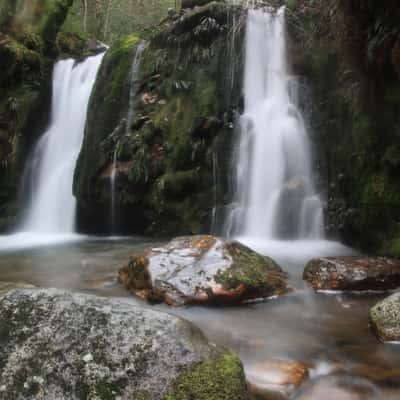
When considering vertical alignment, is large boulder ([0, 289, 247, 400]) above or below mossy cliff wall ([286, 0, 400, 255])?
below

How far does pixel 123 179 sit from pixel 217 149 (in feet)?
8.44

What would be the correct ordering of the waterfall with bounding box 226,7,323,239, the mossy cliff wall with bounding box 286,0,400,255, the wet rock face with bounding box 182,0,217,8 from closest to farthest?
the mossy cliff wall with bounding box 286,0,400,255
the waterfall with bounding box 226,7,323,239
the wet rock face with bounding box 182,0,217,8

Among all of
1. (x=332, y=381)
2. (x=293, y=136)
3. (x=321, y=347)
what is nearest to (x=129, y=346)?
(x=332, y=381)

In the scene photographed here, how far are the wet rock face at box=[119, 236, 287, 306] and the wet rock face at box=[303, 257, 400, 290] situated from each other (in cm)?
40

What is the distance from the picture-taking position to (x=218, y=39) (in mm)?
10461

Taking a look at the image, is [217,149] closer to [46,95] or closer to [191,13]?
[191,13]

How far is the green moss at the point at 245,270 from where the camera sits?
428cm

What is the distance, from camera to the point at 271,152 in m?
8.81

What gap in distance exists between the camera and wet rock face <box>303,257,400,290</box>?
448 cm

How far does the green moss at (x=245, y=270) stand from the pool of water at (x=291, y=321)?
0.25 metres

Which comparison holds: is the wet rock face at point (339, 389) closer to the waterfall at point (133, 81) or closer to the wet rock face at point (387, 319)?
the wet rock face at point (387, 319)

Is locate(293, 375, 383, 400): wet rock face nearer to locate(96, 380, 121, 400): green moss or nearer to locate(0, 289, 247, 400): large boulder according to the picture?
locate(0, 289, 247, 400): large boulder

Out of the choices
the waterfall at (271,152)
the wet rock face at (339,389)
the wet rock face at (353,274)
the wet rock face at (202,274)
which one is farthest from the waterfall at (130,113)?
the wet rock face at (339,389)

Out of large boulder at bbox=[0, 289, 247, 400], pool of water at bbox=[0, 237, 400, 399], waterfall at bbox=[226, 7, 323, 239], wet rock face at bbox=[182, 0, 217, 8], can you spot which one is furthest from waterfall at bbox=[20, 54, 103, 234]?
large boulder at bbox=[0, 289, 247, 400]
